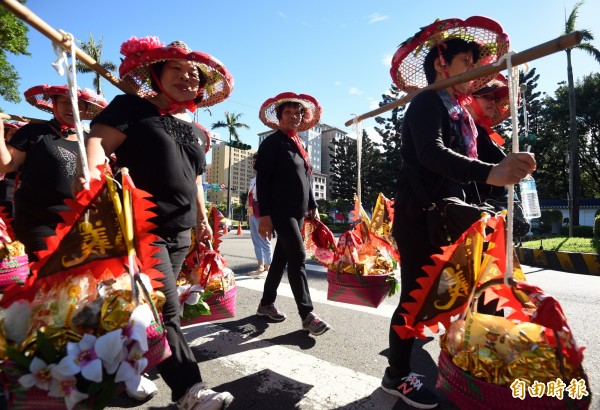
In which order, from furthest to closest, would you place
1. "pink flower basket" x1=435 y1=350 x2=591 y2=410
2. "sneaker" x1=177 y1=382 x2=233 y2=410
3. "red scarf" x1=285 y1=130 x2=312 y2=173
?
"red scarf" x1=285 y1=130 x2=312 y2=173 → "sneaker" x1=177 y1=382 x2=233 y2=410 → "pink flower basket" x1=435 y1=350 x2=591 y2=410

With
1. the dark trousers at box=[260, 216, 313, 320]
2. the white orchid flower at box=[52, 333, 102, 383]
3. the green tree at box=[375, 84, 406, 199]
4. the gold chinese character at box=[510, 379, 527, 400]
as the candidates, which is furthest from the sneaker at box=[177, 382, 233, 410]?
the green tree at box=[375, 84, 406, 199]

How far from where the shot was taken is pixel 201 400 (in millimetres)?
1825

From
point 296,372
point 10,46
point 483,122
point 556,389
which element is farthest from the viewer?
point 10,46

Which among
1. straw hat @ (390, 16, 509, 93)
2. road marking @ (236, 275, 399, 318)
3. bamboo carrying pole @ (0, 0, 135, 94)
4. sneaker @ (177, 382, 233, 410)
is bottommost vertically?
road marking @ (236, 275, 399, 318)

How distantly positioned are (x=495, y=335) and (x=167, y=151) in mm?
1790

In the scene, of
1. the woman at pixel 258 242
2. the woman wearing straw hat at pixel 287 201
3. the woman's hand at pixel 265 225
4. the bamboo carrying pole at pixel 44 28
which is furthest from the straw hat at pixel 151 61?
the woman at pixel 258 242

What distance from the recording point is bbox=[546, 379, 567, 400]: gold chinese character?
1202mm

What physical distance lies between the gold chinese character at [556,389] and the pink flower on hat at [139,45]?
2.45m

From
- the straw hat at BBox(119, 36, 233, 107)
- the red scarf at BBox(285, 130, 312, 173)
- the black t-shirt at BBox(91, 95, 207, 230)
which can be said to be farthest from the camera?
the red scarf at BBox(285, 130, 312, 173)

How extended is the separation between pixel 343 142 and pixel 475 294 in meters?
54.1

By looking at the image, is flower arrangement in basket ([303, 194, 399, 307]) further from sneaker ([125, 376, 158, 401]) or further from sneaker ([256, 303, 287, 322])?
sneaker ([125, 376, 158, 401])

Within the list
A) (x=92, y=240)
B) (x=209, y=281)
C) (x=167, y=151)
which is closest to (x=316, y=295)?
(x=209, y=281)

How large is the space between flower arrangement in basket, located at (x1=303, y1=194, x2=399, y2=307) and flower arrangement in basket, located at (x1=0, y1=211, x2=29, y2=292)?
2.87m

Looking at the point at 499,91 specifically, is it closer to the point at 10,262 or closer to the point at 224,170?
the point at 10,262
